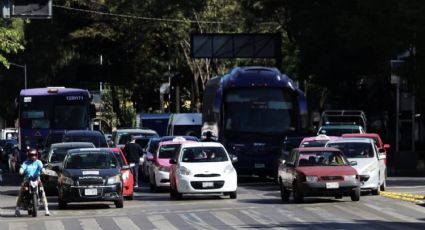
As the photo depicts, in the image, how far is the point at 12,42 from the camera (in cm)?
3145

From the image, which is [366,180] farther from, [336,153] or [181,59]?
[181,59]

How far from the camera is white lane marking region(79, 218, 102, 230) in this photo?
22072 mm

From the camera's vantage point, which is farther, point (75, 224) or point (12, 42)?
point (12, 42)

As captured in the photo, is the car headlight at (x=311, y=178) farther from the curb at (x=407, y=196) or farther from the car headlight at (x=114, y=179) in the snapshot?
the car headlight at (x=114, y=179)

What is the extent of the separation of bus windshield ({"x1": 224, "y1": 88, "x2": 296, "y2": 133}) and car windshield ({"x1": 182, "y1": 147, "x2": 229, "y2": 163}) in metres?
7.72

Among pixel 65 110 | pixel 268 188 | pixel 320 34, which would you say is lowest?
pixel 268 188

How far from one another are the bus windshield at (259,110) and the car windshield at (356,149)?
22.9 feet

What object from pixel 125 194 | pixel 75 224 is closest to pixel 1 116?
pixel 125 194

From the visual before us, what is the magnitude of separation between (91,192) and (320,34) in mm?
28289

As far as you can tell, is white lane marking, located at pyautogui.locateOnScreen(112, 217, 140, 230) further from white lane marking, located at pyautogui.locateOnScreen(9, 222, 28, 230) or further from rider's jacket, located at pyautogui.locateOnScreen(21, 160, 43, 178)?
rider's jacket, located at pyautogui.locateOnScreen(21, 160, 43, 178)

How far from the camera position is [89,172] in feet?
89.1

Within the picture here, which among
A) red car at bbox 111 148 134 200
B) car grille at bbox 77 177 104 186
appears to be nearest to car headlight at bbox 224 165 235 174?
red car at bbox 111 148 134 200

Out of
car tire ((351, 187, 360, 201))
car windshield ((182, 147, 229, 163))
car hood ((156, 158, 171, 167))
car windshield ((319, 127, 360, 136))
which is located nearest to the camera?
car tire ((351, 187, 360, 201))

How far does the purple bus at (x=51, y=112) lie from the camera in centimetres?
4369
